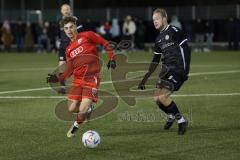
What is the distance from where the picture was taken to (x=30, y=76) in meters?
20.4

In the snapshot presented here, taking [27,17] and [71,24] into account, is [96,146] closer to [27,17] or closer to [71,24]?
[71,24]

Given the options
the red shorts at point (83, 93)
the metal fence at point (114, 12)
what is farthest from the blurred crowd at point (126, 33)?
the red shorts at point (83, 93)

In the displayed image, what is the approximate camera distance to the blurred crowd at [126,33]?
117 ft

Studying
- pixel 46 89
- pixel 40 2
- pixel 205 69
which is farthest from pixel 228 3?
pixel 46 89

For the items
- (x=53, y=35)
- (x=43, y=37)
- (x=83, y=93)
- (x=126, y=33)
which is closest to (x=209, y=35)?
(x=126, y=33)

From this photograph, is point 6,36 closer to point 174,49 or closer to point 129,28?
point 129,28

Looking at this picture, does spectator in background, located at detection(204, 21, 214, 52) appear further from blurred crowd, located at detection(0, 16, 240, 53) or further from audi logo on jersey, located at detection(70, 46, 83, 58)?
audi logo on jersey, located at detection(70, 46, 83, 58)

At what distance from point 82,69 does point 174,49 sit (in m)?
1.53

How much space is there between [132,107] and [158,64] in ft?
9.75

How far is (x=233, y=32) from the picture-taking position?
3562cm

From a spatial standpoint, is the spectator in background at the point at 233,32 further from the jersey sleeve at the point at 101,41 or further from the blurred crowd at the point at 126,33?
the jersey sleeve at the point at 101,41

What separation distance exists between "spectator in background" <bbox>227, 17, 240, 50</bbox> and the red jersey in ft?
86.7

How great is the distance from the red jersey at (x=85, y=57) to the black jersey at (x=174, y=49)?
886mm

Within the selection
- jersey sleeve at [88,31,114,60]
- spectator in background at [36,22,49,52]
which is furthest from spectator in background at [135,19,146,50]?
jersey sleeve at [88,31,114,60]
